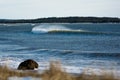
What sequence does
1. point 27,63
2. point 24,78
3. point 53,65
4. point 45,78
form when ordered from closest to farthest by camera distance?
1. point 45,78
2. point 24,78
3. point 53,65
4. point 27,63

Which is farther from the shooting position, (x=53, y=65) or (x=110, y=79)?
(x=53, y=65)

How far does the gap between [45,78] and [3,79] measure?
142 centimetres

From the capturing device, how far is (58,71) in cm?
1565

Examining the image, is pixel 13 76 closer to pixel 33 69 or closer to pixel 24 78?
pixel 24 78

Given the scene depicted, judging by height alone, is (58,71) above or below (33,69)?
above

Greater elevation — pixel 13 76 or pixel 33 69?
pixel 13 76

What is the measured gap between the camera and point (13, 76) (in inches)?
609

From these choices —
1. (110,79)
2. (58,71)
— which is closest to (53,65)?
(58,71)

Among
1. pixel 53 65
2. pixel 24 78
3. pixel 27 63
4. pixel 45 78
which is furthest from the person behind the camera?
pixel 27 63

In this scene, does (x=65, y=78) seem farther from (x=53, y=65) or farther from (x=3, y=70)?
(x=3, y=70)

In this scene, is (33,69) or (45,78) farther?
(33,69)

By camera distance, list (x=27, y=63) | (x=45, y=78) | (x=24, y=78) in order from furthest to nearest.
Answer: (x=27, y=63) < (x=24, y=78) < (x=45, y=78)

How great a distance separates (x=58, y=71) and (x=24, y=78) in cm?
147

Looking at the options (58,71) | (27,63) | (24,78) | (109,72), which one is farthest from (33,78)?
(27,63)
